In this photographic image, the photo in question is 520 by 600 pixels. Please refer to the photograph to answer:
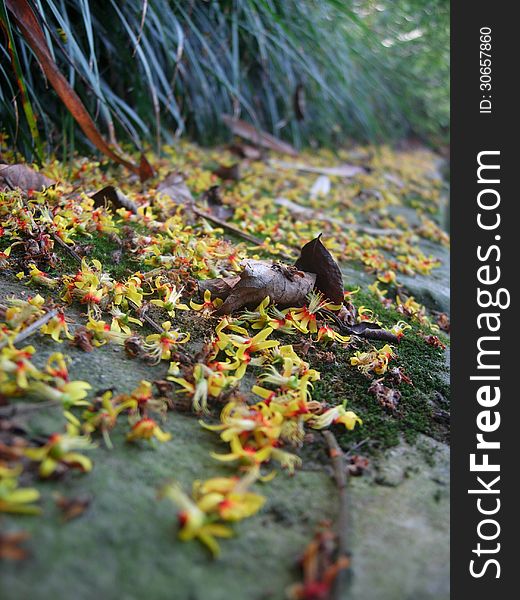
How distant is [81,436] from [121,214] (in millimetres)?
1189

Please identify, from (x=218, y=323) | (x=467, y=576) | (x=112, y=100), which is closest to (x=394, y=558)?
(x=467, y=576)

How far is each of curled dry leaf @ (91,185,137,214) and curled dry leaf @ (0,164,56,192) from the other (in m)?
0.17

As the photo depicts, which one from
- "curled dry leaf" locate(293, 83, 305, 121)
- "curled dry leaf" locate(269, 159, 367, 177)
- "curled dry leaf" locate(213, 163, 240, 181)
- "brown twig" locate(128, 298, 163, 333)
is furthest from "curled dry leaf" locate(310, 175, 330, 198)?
"brown twig" locate(128, 298, 163, 333)

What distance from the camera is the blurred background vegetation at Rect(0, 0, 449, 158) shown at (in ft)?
8.46

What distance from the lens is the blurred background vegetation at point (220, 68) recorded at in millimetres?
2580

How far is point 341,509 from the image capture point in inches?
41.2

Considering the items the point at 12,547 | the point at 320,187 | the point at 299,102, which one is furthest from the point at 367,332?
the point at 299,102

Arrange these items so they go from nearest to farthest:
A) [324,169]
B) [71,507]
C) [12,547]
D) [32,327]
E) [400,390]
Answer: [12,547] < [71,507] < [32,327] < [400,390] < [324,169]

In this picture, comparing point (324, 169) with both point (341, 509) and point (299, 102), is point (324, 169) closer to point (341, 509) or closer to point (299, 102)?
point (299, 102)

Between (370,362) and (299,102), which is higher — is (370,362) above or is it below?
below

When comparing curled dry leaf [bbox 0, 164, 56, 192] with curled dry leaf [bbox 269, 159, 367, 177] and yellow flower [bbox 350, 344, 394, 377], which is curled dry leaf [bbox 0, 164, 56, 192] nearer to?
yellow flower [bbox 350, 344, 394, 377]

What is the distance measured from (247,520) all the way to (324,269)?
0.95 meters

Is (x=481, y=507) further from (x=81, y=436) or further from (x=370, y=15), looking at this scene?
(x=370, y=15)

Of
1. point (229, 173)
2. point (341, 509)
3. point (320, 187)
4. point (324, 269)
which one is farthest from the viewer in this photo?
point (320, 187)
